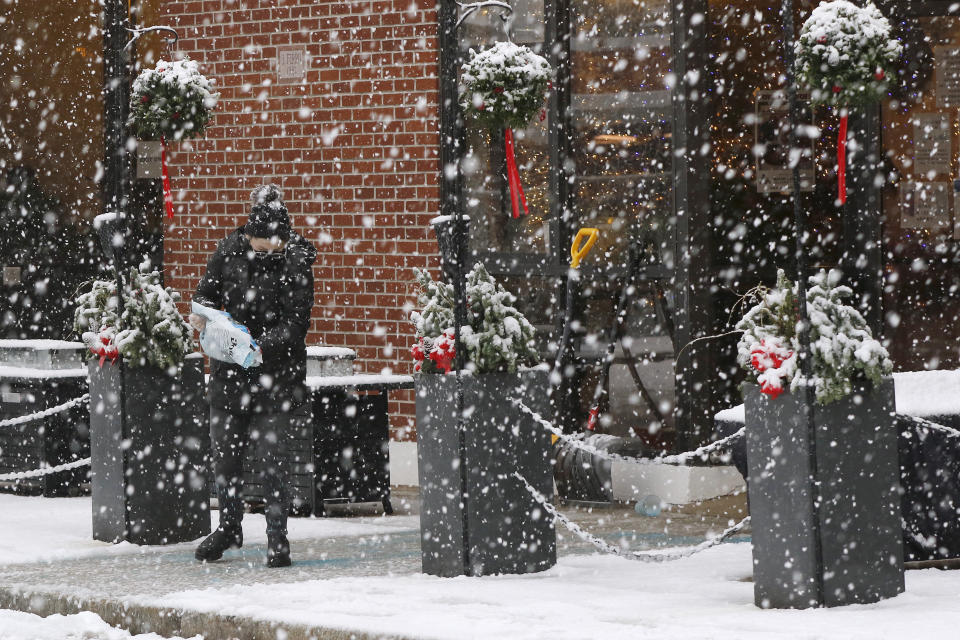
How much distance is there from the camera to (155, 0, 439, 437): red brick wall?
12680mm

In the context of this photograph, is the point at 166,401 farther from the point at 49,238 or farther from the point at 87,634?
the point at 49,238

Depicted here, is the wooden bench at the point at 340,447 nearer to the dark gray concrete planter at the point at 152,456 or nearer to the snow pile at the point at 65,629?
the dark gray concrete planter at the point at 152,456

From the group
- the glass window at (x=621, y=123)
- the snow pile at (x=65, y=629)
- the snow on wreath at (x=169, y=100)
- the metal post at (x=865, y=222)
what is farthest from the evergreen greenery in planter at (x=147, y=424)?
the metal post at (x=865, y=222)

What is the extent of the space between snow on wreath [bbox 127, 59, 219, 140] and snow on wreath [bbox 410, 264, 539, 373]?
2312 millimetres

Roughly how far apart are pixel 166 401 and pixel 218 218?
4.26 metres

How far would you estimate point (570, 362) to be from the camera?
12.0 m

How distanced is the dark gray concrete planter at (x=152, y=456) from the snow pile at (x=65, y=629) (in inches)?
65.0

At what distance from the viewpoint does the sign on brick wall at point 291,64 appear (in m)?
13.2

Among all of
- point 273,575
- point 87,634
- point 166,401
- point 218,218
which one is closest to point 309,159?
point 218,218

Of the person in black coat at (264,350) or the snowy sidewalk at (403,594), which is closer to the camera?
the snowy sidewalk at (403,594)

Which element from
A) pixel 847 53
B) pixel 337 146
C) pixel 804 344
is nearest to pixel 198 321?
pixel 804 344

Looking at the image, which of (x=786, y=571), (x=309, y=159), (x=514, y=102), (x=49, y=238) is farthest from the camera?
(x=49, y=238)

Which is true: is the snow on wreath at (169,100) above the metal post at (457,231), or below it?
above

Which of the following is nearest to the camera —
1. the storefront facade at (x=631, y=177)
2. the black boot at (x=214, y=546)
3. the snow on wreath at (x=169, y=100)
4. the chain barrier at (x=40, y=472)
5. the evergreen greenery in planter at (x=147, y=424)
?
the black boot at (x=214, y=546)
